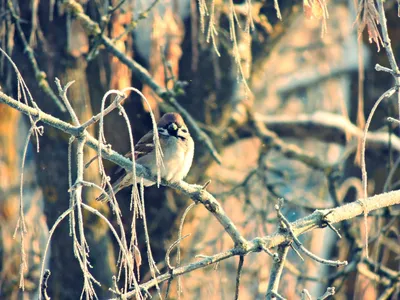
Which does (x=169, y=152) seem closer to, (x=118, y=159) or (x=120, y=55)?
(x=120, y=55)

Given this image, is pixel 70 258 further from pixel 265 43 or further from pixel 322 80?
pixel 322 80

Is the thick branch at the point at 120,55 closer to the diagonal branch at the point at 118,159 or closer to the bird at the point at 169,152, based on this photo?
the bird at the point at 169,152

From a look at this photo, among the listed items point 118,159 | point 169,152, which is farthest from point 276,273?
point 169,152

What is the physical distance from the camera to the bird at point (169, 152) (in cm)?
408

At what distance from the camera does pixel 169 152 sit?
427cm

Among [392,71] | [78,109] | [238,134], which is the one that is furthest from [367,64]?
[392,71]

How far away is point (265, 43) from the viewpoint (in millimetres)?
5645

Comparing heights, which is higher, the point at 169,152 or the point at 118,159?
the point at 118,159

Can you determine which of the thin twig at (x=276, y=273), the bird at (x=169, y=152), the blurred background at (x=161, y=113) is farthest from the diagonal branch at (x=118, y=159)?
the blurred background at (x=161, y=113)

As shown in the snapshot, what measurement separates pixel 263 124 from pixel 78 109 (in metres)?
1.52

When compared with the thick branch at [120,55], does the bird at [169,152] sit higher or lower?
lower

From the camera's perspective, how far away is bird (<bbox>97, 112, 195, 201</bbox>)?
4.08m

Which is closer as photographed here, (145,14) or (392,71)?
(392,71)

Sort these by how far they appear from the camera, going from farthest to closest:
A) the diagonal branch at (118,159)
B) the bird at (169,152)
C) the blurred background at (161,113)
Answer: the blurred background at (161,113) < the bird at (169,152) < the diagonal branch at (118,159)
